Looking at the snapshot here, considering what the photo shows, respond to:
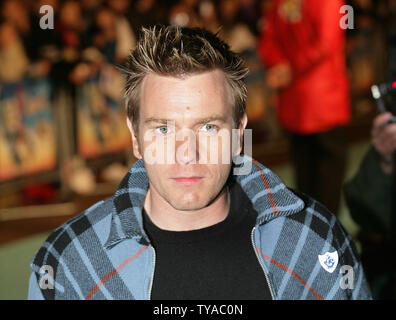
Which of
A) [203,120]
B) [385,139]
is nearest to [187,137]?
[203,120]

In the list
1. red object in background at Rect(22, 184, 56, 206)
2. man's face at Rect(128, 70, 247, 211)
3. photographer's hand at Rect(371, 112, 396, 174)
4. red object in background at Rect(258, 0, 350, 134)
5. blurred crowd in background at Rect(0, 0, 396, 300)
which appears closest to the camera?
man's face at Rect(128, 70, 247, 211)

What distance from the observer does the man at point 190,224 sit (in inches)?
52.3

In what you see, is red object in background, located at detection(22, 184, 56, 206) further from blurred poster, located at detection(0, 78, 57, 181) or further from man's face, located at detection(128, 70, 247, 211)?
man's face, located at detection(128, 70, 247, 211)

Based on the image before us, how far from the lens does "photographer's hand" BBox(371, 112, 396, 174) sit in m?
1.84

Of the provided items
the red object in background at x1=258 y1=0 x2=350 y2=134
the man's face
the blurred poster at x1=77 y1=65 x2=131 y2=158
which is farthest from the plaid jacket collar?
the blurred poster at x1=77 y1=65 x2=131 y2=158

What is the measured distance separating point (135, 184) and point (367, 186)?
872mm

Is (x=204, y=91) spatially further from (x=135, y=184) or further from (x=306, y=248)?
(x=306, y=248)

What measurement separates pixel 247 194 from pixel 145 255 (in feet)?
1.15

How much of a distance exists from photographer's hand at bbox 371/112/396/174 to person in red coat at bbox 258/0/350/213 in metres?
1.09

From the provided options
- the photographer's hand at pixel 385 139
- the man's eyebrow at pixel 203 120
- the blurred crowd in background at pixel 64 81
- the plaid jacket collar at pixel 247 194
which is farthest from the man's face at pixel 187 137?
the blurred crowd in background at pixel 64 81

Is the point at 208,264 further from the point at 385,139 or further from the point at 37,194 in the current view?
the point at 37,194

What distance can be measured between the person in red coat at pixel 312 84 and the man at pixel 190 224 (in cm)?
157
